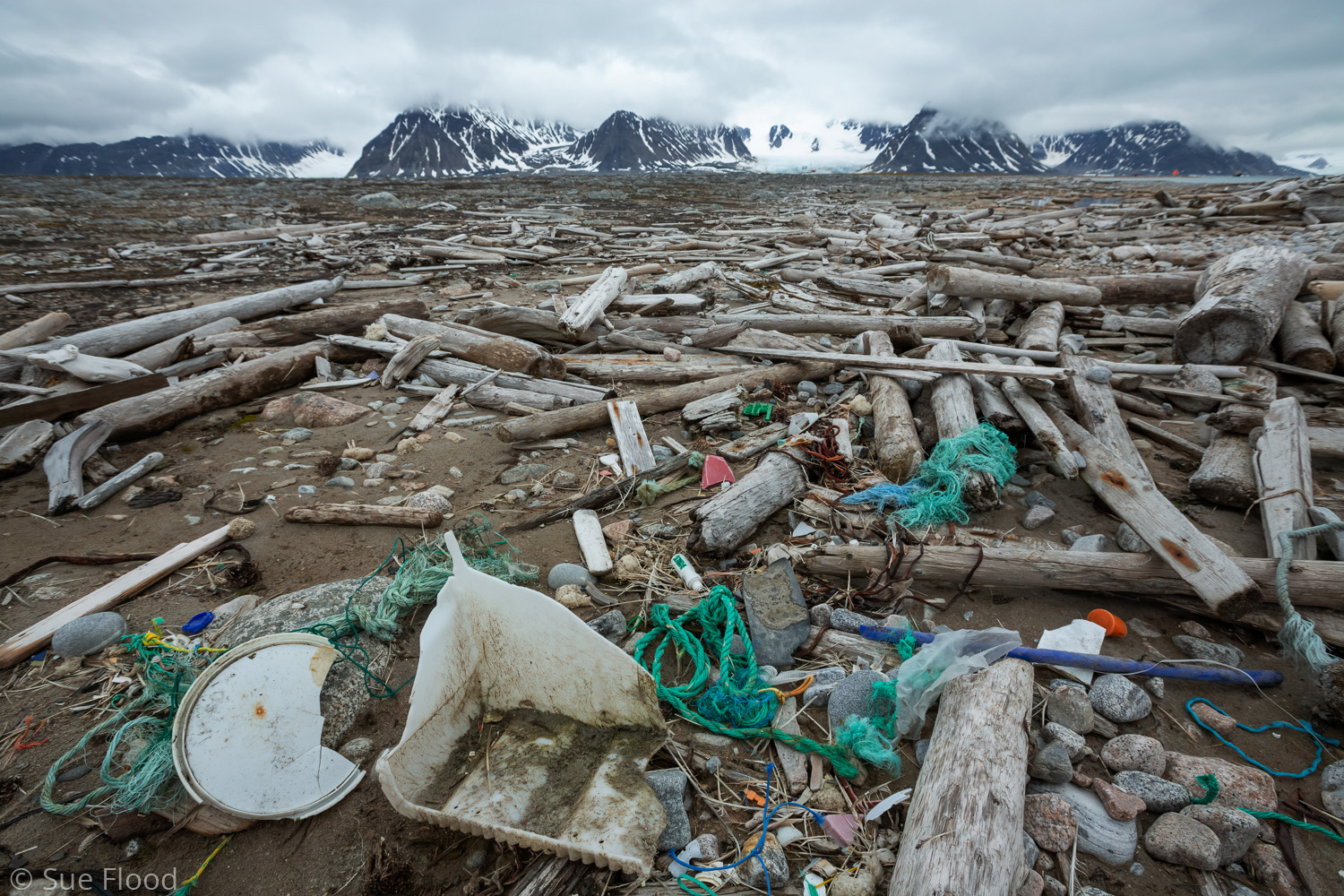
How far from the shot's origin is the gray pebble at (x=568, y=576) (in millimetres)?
3545

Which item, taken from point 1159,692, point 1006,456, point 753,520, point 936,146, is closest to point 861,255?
point 1006,456

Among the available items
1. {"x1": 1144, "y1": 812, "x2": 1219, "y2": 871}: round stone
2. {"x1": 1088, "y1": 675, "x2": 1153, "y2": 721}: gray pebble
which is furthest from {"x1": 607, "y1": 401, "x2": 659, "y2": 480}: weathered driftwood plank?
{"x1": 1144, "y1": 812, "x2": 1219, "y2": 871}: round stone

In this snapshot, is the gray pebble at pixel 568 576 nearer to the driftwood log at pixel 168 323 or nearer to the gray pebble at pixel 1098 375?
the gray pebble at pixel 1098 375

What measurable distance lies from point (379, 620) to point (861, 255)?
1303cm

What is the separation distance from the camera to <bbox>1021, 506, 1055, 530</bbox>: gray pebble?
3.94 m

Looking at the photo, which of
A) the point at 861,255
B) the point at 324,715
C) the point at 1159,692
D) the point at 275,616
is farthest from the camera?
the point at 861,255

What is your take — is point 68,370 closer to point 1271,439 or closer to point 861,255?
point 1271,439

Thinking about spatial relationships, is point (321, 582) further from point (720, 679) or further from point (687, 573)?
point (720, 679)

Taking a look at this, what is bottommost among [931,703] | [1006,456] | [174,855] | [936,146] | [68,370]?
[174,855]

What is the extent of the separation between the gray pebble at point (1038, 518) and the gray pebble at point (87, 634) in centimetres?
588

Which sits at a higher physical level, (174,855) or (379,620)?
(379,620)

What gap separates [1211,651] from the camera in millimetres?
2906

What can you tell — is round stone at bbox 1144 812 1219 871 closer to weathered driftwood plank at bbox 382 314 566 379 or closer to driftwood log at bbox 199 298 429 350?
weathered driftwood plank at bbox 382 314 566 379

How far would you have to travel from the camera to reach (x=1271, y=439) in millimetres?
3869
